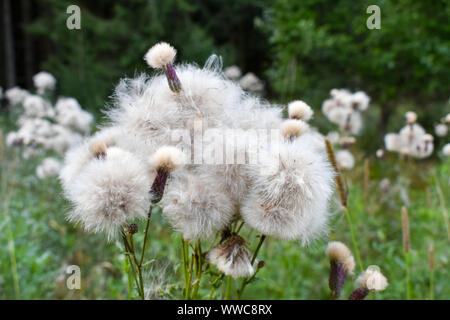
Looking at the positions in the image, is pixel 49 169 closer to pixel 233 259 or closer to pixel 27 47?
pixel 233 259

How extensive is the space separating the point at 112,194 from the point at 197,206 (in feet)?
0.72

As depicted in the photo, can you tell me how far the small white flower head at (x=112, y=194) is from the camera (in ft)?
3.59

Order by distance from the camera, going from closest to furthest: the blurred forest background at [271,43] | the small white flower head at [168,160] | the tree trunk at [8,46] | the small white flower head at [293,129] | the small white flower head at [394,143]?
the small white flower head at [168,160] → the small white flower head at [293,129] → the small white flower head at [394,143] → the blurred forest background at [271,43] → the tree trunk at [8,46]

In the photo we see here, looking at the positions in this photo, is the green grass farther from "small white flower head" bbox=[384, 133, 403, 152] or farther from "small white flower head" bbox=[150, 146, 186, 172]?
"small white flower head" bbox=[150, 146, 186, 172]

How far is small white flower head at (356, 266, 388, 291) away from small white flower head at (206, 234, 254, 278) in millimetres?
344

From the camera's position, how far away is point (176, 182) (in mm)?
1168

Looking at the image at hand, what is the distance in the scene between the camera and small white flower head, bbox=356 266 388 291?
46.6 inches

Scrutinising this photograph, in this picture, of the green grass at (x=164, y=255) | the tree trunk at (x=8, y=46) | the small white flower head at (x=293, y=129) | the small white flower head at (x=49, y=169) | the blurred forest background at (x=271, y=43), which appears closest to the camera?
the small white flower head at (x=293, y=129)

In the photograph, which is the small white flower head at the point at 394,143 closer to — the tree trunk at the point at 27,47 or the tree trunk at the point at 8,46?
the tree trunk at the point at 8,46

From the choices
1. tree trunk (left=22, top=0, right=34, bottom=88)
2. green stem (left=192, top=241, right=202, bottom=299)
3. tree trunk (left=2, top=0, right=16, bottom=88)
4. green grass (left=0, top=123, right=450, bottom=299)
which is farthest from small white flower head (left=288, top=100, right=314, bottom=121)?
tree trunk (left=22, top=0, right=34, bottom=88)

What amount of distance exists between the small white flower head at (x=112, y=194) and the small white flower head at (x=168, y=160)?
0.25ft

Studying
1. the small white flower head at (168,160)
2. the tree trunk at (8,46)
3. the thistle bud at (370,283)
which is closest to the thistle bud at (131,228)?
the small white flower head at (168,160)
